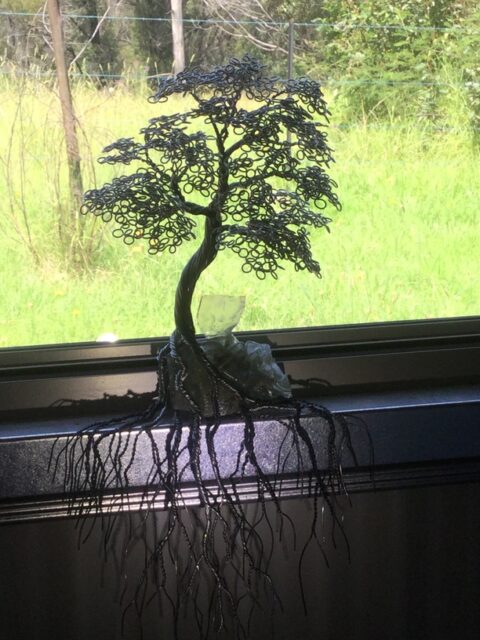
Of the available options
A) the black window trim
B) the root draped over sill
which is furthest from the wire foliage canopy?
the black window trim

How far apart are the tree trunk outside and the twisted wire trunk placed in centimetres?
35

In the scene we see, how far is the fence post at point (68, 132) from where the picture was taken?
1315 mm

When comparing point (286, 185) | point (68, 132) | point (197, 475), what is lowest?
point (197, 475)

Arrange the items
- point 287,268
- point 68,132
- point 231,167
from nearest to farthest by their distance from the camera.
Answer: point 231,167
point 68,132
point 287,268

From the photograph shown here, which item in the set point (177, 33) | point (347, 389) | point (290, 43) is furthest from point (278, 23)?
point (347, 389)

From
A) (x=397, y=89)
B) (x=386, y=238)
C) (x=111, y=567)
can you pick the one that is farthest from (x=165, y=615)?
(x=397, y=89)

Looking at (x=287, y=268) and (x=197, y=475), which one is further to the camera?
(x=287, y=268)

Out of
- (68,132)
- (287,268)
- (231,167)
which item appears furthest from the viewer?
(287,268)

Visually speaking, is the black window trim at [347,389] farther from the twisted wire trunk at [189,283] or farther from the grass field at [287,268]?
the twisted wire trunk at [189,283]

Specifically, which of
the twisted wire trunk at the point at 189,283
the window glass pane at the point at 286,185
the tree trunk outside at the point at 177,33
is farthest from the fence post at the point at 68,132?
the twisted wire trunk at the point at 189,283

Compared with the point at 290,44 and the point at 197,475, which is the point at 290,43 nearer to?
the point at 290,44

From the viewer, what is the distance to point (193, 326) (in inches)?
47.6

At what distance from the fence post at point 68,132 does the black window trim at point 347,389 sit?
20 cm

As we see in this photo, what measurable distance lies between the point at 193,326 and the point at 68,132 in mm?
414
